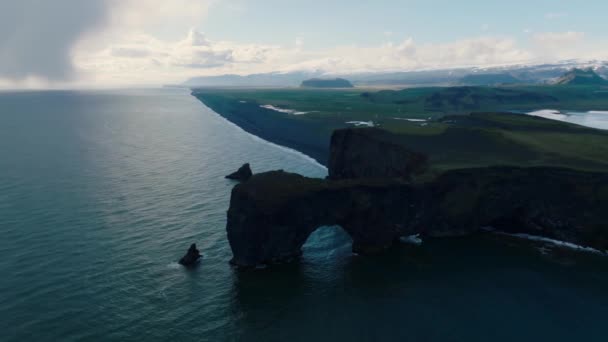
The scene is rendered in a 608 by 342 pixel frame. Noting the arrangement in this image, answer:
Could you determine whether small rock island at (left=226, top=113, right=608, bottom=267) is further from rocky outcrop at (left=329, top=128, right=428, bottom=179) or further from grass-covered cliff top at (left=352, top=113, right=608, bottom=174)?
rocky outcrop at (left=329, top=128, right=428, bottom=179)

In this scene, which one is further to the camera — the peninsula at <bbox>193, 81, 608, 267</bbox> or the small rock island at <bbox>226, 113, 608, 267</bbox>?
the peninsula at <bbox>193, 81, 608, 267</bbox>

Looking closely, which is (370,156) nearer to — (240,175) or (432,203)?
(432,203)

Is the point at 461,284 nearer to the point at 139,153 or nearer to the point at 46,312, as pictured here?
the point at 46,312

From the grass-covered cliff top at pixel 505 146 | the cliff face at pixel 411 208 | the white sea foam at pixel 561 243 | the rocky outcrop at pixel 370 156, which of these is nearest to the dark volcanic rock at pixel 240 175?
the rocky outcrop at pixel 370 156

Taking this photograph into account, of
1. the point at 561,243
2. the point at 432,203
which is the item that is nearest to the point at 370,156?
the point at 432,203

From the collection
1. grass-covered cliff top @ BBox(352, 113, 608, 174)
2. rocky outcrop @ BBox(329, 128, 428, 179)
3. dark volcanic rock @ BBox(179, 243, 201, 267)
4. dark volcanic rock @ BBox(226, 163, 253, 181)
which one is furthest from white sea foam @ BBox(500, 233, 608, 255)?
dark volcanic rock @ BBox(226, 163, 253, 181)

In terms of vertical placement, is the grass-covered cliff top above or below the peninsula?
above

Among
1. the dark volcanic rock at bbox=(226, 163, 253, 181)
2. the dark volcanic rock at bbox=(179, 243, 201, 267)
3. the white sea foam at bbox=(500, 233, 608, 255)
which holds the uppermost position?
the dark volcanic rock at bbox=(226, 163, 253, 181)

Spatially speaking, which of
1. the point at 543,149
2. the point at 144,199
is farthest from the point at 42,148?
the point at 543,149
